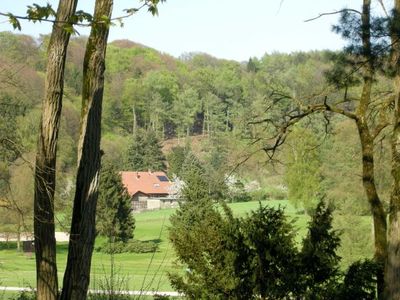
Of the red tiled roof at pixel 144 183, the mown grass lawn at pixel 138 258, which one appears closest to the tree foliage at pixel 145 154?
the red tiled roof at pixel 144 183

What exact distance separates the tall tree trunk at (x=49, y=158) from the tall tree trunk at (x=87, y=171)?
274mm

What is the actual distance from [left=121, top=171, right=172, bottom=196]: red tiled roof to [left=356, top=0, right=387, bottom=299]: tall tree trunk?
6662 centimetres

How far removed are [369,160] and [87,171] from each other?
17.2ft

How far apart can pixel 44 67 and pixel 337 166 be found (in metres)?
41.9

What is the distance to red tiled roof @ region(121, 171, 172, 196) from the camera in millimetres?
76056

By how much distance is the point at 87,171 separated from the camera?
16.8 feet

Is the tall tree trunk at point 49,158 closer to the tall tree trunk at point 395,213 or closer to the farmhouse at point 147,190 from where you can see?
the tall tree trunk at point 395,213

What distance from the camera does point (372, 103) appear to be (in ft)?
34.0

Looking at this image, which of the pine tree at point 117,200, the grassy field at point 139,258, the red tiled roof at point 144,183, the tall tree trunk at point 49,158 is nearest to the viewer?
the tall tree trunk at point 49,158

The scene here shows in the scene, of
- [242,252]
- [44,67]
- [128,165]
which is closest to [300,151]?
[242,252]

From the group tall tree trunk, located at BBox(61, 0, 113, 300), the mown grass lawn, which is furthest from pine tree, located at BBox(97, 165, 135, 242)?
tall tree trunk, located at BBox(61, 0, 113, 300)

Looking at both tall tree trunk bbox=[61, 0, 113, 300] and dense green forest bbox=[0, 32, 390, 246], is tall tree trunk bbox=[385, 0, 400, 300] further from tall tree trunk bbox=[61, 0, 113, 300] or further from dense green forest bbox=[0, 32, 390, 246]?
dense green forest bbox=[0, 32, 390, 246]

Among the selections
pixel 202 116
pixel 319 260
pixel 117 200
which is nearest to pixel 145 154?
pixel 202 116

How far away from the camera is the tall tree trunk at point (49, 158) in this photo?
529cm
